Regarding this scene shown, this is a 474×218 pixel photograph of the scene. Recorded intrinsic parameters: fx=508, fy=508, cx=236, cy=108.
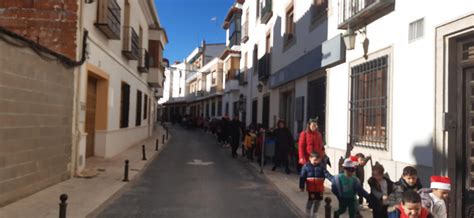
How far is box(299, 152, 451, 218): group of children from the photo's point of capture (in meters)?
4.59

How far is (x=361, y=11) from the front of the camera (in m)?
9.28

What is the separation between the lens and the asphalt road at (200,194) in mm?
8281

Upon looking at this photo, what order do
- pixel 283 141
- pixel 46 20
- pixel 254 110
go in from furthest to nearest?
pixel 254 110, pixel 283 141, pixel 46 20

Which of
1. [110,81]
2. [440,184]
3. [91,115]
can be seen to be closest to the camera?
[440,184]

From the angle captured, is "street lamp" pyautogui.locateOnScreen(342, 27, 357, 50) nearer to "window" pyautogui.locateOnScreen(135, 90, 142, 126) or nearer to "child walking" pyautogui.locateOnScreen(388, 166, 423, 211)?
"child walking" pyautogui.locateOnScreen(388, 166, 423, 211)

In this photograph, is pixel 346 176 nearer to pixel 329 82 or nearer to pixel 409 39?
pixel 409 39

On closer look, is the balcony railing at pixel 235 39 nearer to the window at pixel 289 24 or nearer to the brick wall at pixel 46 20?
the window at pixel 289 24

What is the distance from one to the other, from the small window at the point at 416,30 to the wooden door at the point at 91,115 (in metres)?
9.77

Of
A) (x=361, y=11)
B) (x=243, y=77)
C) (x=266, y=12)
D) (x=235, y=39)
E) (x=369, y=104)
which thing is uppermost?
(x=235, y=39)

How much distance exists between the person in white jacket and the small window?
10.7 feet

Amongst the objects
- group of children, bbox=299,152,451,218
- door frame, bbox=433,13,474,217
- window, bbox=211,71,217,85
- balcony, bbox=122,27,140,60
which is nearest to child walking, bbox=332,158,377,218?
group of children, bbox=299,152,451,218

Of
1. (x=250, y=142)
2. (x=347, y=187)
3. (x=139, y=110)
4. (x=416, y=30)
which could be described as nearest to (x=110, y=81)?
(x=250, y=142)

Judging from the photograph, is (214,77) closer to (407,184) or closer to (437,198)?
(407,184)

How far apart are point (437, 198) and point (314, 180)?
8.87 feet
